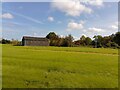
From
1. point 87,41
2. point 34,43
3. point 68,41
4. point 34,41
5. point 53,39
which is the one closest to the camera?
point 68,41

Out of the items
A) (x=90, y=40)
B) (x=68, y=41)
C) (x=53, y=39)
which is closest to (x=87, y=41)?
(x=90, y=40)

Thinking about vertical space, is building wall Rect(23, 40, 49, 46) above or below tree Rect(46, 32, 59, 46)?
below

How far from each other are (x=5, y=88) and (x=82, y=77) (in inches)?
183

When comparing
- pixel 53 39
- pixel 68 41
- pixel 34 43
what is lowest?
pixel 34 43

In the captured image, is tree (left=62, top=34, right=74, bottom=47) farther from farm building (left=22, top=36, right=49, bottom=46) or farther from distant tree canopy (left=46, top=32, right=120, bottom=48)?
farm building (left=22, top=36, right=49, bottom=46)

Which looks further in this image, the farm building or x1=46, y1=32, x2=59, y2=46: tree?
x1=46, y1=32, x2=59, y2=46: tree

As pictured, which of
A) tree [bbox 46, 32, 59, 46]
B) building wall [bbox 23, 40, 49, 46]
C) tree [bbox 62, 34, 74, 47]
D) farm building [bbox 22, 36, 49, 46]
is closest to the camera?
tree [bbox 62, 34, 74, 47]

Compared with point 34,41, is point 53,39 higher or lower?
higher

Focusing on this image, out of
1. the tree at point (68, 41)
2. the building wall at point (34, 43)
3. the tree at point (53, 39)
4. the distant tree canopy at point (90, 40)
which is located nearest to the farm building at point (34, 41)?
the building wall at point (34, 43)

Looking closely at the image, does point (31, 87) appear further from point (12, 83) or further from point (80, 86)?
point (80, 86)

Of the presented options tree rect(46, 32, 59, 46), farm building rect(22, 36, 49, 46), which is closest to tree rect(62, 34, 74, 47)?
tree rect(46, 32, 59, 46)

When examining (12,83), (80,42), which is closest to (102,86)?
(12,83)

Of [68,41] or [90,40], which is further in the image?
[90,40]

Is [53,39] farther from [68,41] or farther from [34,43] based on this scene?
[68,41]
